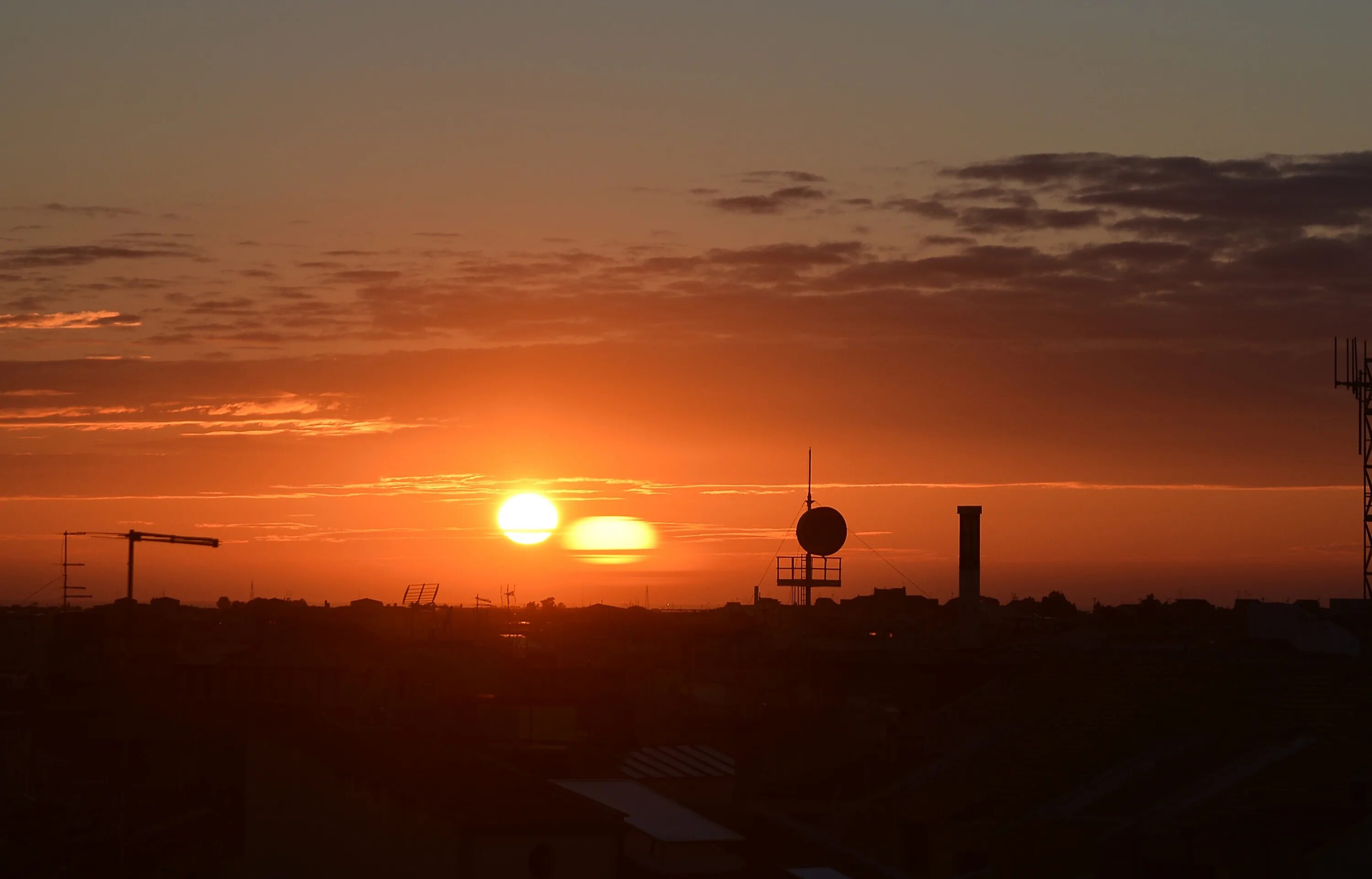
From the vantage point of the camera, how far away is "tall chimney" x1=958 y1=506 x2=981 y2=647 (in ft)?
231

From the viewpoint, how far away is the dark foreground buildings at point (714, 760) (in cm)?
2720

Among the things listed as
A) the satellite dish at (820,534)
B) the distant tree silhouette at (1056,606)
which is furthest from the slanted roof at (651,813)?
the distant tree silhouette at (1056,606)

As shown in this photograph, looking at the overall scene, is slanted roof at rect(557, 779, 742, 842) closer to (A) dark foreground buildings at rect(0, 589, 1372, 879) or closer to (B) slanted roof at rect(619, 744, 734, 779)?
(A) dark foreground buildings at rect(0, 589, 1372, 879)

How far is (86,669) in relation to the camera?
229 ft

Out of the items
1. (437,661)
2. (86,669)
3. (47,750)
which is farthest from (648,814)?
(86,669)

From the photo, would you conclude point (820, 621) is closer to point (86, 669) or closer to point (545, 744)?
point (86, 669)

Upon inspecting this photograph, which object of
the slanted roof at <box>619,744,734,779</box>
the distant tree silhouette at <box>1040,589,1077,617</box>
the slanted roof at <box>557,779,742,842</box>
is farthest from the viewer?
the distant tree silhouette at <box>1040,589,1077,617</box>

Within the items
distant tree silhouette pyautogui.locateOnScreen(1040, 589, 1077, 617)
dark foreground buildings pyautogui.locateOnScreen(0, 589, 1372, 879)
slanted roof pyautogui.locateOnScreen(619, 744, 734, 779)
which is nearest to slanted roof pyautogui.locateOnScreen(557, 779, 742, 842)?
dark foreground buildings pyautogui.locateOnScreen(0, 589, 1372, 879)

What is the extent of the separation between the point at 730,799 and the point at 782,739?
426 inches

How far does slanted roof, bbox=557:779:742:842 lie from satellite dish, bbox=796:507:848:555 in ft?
90.5

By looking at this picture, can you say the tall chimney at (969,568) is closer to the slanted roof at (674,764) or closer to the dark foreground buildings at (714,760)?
the dark foreground buildings at (714,760)

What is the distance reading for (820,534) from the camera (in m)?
62.1

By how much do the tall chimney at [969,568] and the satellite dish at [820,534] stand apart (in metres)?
10.5

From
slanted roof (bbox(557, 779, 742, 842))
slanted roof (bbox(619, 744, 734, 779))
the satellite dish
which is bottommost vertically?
slanted roof (bbox(619, 744, 734, 779))
